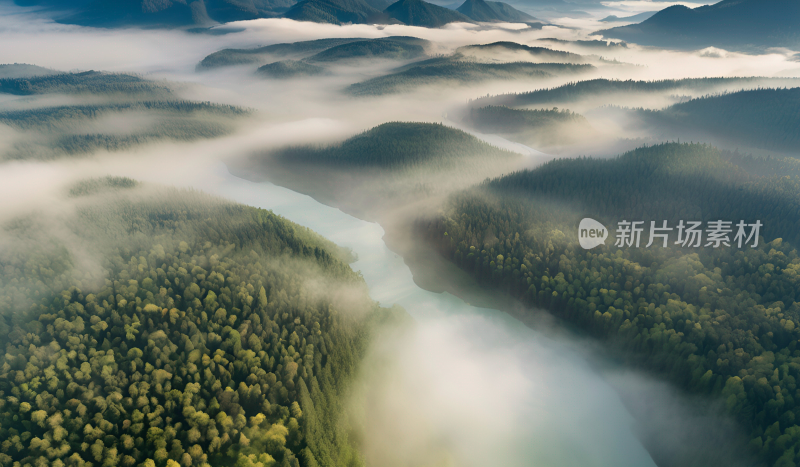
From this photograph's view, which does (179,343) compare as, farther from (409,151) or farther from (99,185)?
(409,151)

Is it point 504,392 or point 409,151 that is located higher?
point 409,151

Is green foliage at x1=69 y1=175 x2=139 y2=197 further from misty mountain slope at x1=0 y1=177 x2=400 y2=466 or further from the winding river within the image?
the winding river

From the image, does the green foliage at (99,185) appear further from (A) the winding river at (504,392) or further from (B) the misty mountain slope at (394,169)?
(A) the winding river at (504,392)

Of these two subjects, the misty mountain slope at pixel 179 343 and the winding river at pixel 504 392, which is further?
the winding river at pixel 504 392

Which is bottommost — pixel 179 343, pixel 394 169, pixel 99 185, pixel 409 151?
pixel 179 343

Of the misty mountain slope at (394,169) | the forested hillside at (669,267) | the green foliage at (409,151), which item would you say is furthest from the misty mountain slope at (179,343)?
the green foliage at (409,151)

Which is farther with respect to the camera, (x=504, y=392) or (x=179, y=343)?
(x=504, y=392)

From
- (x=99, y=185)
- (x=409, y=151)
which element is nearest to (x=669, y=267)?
(x=409, y=151)
